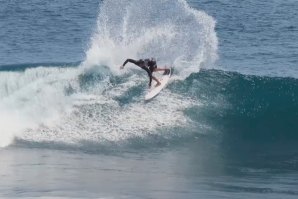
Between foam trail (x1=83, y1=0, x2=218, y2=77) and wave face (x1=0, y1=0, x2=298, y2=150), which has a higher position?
foam trail (x1=83, y1=0, x2=218, y2=77)

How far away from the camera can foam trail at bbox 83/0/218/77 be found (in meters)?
40.1

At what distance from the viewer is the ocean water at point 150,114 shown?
29.1m

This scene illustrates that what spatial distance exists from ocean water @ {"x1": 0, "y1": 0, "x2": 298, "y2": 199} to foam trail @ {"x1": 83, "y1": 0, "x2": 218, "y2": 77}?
0.23ft

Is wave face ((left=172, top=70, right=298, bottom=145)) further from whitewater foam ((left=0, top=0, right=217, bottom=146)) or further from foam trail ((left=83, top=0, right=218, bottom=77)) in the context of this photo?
foam trail ((left=83, top=0, right=218, bottom=77))

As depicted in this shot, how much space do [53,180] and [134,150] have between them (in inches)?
214

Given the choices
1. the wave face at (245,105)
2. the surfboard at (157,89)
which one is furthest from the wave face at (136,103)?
the surfboard at (157,89)

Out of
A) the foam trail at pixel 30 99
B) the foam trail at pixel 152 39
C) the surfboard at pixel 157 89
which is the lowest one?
the foam trail at pixel 30 99

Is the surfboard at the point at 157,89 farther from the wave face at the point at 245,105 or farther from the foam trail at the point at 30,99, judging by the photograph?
the foam trail at the point at 30,99

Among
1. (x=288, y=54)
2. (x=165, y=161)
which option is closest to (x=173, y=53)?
(x=288, y=54)

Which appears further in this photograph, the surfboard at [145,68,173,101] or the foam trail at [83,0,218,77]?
the foam trail at [83,0,218,77]

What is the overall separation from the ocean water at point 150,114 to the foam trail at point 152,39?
0.07m

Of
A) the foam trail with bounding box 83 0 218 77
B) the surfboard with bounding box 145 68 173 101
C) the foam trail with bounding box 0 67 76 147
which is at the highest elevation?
the foam trail with bounding box 83 0 218 77

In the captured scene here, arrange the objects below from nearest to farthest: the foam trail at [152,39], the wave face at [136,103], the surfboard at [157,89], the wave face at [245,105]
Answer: the wave face at [136,103], the wave face at [245,105], the surfboard at [157,89], the foam trail at [152,39]

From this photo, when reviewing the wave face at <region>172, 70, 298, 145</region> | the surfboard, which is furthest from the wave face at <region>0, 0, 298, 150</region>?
the surfboard
